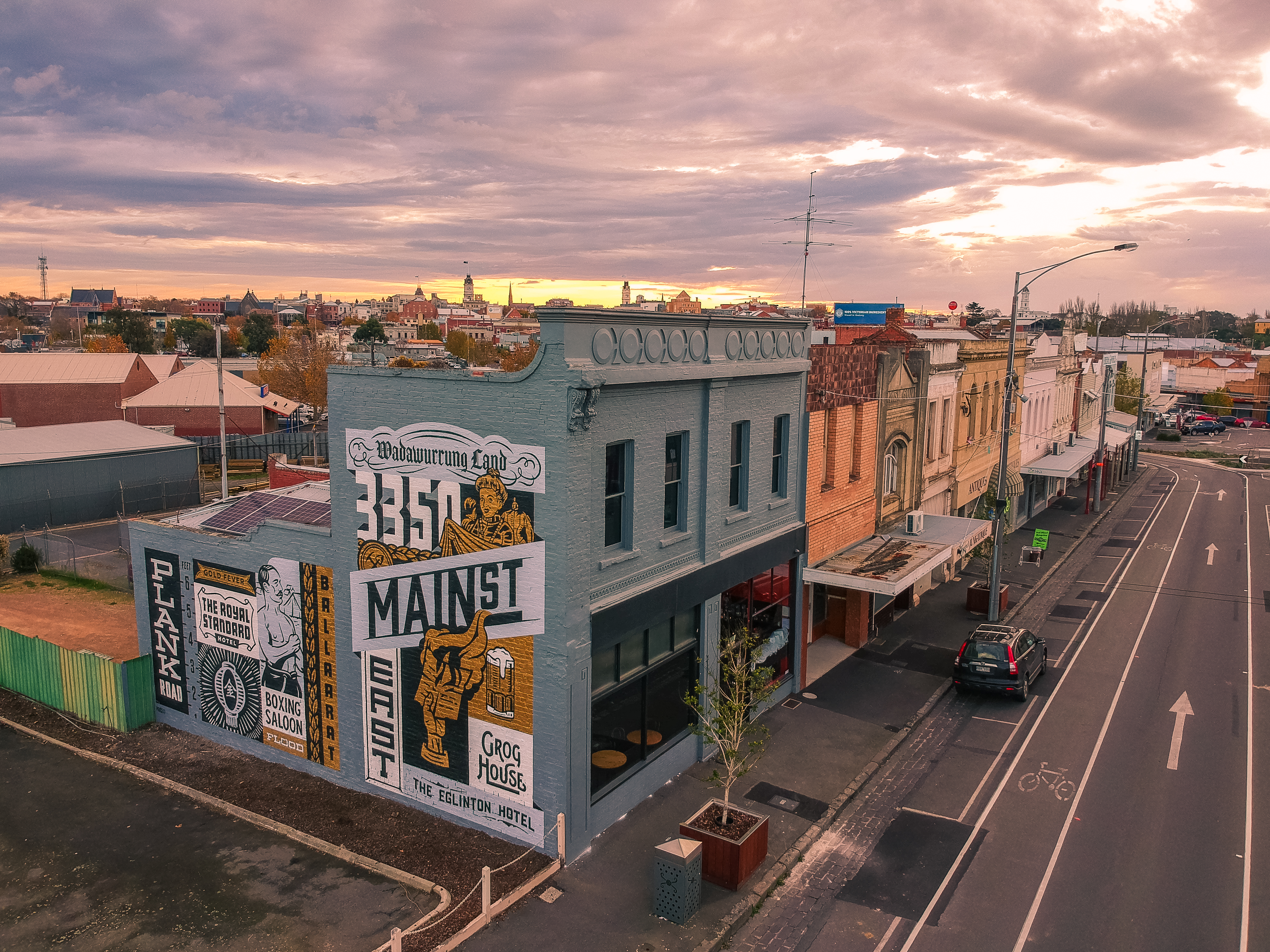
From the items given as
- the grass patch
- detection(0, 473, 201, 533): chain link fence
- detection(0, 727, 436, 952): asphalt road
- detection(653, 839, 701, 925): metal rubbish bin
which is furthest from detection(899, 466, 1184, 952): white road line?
detection(0, 473, 201, 533): chain link fence

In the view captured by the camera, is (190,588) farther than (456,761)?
Yes

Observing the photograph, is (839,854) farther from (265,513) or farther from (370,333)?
(370,333)

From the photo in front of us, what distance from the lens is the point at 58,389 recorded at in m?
69.5

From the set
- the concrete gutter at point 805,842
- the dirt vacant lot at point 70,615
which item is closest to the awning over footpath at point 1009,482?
the concrete gutter at point 805,842

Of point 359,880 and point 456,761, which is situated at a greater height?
point 456,761

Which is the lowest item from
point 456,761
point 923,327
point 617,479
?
point 456,761

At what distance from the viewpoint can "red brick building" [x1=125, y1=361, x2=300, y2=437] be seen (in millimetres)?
68688

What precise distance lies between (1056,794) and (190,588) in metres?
18.4

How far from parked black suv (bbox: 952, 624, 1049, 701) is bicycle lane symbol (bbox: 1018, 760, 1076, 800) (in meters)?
3.57

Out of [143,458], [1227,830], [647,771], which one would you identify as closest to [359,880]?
[647,771]

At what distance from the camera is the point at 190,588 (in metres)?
18.6

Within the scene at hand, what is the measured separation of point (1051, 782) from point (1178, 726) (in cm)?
525

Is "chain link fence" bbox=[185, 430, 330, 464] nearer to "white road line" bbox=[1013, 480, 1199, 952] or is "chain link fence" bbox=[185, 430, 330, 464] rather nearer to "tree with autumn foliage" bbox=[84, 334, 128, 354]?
"white road line" bbox=[1013, 480, 1199, 952]

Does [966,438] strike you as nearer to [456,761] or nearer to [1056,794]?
[1056,794]
